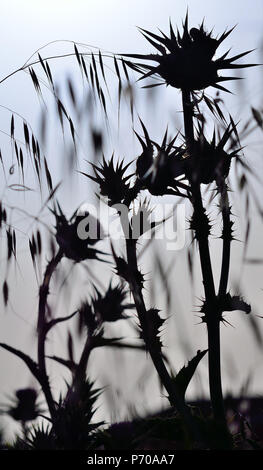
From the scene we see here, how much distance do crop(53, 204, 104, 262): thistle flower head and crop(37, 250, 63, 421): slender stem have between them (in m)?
0.05

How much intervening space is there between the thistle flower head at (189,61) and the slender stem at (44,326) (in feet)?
2.92

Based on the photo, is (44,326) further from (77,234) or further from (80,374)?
(77,234)

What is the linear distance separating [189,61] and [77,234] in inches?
33.5

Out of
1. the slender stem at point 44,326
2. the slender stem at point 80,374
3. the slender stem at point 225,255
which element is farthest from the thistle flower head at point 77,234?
the slender stem at point 225,255

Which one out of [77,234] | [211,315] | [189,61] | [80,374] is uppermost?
[189,61]

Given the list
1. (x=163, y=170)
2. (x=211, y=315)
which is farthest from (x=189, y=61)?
(x=211, y=315)

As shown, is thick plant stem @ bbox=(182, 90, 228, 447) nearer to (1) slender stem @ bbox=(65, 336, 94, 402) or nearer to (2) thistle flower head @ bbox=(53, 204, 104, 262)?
(2) thistle flower head @ bbox=(53, 204, 104, 262)

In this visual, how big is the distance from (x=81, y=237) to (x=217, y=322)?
24.2 inches

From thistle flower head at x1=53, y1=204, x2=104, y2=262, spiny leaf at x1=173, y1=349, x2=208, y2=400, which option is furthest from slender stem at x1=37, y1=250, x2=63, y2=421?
spiny leaf at x1=173, y1=349, x2=208, y2=400

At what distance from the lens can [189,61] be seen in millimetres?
2307

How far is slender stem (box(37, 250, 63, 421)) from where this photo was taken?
1.67 m
